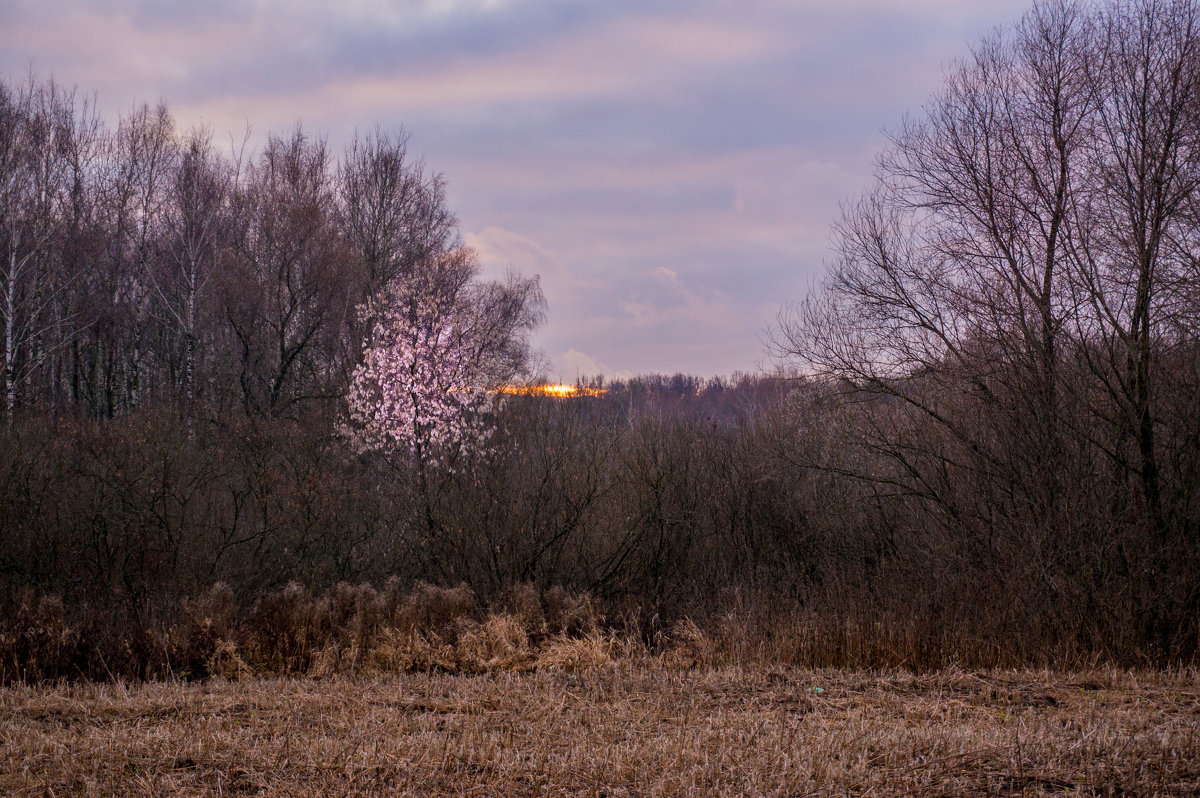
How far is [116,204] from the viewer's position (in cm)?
3503

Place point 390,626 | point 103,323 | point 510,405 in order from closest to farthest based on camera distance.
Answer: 1. point 390,626
2. point 510,405
3. point 103,323

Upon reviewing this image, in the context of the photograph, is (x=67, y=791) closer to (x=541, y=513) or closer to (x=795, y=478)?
(x=541, y=513)

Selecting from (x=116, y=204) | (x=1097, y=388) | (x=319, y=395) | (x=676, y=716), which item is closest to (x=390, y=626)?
(x=676, y=716)

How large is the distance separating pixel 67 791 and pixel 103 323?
31.8 m

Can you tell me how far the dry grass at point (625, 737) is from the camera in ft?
16.3

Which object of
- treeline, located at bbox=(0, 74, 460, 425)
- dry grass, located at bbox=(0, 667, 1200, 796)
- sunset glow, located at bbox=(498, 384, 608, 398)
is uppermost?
treeline, located at bbox=(0, 74, 460, 425)

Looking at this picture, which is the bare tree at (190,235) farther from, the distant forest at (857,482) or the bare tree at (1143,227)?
the bare tree at (1143,227)

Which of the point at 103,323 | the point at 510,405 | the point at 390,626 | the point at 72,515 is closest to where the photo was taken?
the point at 390,626

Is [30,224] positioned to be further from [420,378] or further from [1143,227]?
[1143,227]

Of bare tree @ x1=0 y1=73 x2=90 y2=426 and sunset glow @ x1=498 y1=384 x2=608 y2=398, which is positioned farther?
bare tree @ x1=0 y1=73 x2=90 y2=426

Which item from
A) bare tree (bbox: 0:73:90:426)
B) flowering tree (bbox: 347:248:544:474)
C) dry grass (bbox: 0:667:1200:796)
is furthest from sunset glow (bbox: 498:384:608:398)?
bare tree (bbox: 0:73:90:426)

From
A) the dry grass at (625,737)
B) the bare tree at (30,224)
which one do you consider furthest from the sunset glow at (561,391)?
the bare tree at (30,224)

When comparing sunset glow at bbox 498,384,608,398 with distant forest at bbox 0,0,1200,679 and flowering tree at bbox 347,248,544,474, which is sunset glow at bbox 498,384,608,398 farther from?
flowering tree at bbox 347,248,544,474

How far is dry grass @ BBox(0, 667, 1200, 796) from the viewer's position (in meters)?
4.96
